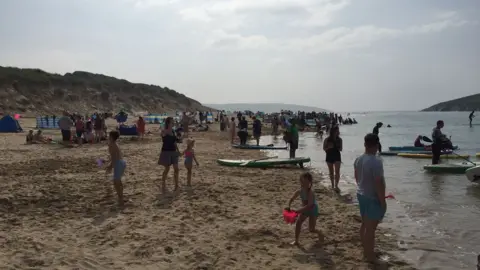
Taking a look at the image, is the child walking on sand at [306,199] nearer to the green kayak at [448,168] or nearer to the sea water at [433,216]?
the sea water at [433,216]

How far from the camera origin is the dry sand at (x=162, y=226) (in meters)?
5.10

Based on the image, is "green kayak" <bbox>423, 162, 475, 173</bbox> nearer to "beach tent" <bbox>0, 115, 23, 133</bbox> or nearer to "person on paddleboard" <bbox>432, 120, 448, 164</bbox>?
"person on paddleboard" <bbox>432, 120, 448, 164</bbox>

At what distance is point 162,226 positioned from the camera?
649 centimetres

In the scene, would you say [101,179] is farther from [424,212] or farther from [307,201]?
[424,212]

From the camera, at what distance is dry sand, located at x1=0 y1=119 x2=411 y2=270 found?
510 cm

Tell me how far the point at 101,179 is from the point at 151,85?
280ft

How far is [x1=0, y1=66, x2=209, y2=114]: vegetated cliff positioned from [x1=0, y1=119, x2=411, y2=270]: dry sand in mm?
41627

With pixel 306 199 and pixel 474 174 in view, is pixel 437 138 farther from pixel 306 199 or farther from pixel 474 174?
pixel 306 199

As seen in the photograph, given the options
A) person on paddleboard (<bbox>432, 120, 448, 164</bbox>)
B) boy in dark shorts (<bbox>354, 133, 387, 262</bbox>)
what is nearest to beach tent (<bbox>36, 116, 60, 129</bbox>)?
person on paddleboard (<bbox>432, 120, 448, 164</bbox>)

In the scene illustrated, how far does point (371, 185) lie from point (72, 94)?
62.5 meters

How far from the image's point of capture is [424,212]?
8383 mm

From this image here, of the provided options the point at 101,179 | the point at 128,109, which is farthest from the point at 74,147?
the point at 128,109

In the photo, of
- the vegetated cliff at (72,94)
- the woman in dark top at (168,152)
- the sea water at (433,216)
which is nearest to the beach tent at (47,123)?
the vegetated cliff at (72,94)

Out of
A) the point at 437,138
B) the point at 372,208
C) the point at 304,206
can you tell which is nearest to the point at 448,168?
the point at 437,138
